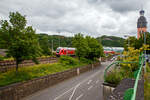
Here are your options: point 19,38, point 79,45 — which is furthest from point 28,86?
point 79,45

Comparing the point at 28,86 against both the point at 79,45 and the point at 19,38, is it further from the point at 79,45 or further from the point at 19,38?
the point at 79,45

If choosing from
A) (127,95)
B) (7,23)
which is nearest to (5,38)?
(7,23)

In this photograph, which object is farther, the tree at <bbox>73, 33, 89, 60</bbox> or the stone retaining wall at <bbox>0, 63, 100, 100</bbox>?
the tree at <bbox>73, 33, 89, 60</bbox>

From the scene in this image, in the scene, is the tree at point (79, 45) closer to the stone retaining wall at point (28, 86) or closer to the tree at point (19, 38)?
the stone retaining wall at point (28, 86)

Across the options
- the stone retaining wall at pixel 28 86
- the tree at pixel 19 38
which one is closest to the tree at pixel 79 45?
the stone retaining wall at pixel 28 86

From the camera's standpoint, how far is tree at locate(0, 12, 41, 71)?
14.6m

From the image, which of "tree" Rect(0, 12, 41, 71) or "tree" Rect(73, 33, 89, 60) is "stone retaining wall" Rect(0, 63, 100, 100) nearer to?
"tree" Rect(0, 12, 41, 71)

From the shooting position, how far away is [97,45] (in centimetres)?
4172

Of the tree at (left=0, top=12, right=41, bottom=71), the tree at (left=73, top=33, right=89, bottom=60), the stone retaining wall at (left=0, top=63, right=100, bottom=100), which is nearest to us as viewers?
the stone retaining wall at (left=0, top=63, right=100, bottom=100)

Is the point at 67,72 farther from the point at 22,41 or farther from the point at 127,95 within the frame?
the point at 127,95

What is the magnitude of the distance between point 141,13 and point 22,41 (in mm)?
101014

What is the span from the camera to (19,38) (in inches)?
578

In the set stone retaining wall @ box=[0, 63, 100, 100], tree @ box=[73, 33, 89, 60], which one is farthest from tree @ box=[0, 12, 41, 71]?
tree @ box=[73, 33, 89, 60]

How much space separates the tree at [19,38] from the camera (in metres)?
14.6
